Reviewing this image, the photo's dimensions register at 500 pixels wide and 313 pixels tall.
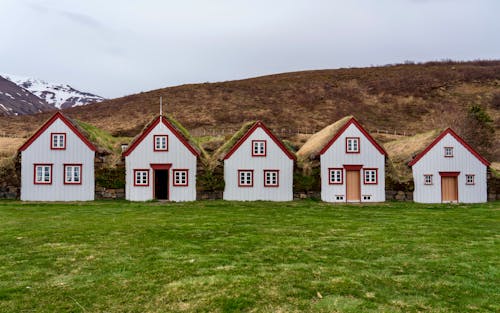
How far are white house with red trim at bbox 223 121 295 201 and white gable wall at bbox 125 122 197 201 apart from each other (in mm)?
2948

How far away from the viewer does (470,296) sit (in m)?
8.41

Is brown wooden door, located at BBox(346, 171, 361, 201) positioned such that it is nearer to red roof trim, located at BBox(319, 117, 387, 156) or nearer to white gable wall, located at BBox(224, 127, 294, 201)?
red roof trim, located at BBox(319, 117, 387, 156)

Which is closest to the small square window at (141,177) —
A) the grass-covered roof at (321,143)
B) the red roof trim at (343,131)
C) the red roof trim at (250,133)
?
the red roof trim at (250,133)

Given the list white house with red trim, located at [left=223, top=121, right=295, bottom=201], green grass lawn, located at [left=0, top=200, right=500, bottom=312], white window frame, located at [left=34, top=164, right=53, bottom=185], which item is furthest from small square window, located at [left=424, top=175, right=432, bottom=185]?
white window frame, located at [left=34, top=164, right=53, bottom=185]

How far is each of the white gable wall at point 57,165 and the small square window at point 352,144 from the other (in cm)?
2110

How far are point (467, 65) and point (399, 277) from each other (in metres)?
123

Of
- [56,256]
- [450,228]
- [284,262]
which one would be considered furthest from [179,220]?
[450,228]

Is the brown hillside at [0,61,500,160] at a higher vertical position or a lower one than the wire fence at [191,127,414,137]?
higher

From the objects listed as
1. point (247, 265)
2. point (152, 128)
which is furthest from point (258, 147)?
point (247, 265)

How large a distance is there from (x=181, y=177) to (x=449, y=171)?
22.6 meters

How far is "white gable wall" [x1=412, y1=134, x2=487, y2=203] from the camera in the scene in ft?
104

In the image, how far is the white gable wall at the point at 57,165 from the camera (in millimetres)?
30016

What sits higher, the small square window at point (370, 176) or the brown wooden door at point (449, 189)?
the small square window at point (370, 176)

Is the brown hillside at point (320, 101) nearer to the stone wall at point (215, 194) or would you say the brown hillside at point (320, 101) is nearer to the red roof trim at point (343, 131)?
the stone wall at point (215, 194)
